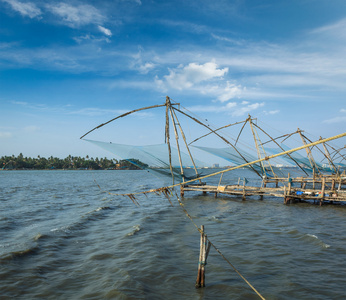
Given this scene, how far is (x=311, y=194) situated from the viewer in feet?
48.2

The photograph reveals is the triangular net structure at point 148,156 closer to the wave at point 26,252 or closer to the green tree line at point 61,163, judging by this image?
the wave at point 26,252

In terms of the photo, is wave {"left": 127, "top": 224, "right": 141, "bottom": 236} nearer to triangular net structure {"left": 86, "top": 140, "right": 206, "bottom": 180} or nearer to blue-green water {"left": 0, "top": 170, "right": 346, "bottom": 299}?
blue-green water {"left": 0, "top": 170, "right": 346, "bottom": 299}

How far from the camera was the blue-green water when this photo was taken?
5160mm

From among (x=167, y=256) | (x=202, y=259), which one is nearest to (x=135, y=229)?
(x=167, y=256)

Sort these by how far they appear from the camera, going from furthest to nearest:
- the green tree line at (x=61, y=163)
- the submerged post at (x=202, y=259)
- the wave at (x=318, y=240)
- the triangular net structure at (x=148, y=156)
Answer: the green tree line at (x=61, y=163) → the triangular net structure at (x=148, y=156) → the wave at (x=318, y=240) → the submerged post at (x=202, y=259)

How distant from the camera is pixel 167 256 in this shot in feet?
22.9

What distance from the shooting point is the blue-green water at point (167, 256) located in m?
5.16

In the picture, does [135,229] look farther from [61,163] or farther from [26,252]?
[61,163]

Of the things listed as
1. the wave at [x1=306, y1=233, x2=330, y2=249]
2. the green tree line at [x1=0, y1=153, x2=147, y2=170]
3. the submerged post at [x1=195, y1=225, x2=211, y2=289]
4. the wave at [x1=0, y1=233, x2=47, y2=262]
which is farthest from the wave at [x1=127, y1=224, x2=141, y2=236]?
the green tree line at [x1=0, y1=153, x2=147, y2=170]

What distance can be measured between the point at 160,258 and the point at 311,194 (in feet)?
38.6

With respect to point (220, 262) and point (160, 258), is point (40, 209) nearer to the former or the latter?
point (160, 258)

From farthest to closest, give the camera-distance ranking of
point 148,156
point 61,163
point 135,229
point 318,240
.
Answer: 1. point 61,163
2. point 148,156
3. point 135,229
4. point 318,240

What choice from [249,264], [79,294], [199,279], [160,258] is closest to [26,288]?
[79,294]

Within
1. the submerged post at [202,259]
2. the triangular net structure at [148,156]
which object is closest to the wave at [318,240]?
the submerged post at [202,259]
